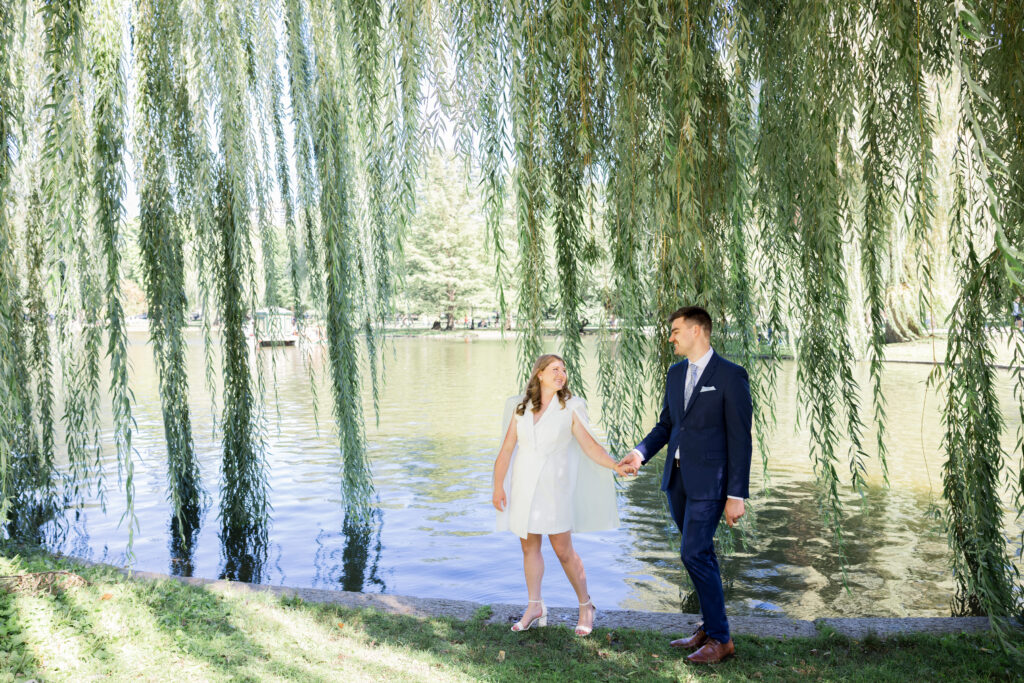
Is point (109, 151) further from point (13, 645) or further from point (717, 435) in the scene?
point (717, 435)

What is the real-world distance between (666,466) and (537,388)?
28.0 inches

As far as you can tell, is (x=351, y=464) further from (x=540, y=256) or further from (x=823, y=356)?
(x=823, y=356)

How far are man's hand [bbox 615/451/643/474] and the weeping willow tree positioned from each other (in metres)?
0.32

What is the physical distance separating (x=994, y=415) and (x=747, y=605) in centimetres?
255

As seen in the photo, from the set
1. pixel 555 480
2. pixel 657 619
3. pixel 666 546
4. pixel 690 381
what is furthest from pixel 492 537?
pixel 690 381

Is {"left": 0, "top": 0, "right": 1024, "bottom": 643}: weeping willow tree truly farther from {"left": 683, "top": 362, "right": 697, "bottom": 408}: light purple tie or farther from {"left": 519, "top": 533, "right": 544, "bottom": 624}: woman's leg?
{"left": 519, "top": 533, "right": 544, "bottom": 624}: woman's leg

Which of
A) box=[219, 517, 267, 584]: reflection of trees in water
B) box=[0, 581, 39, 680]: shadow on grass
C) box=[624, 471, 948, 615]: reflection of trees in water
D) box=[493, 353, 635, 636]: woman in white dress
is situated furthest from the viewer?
box=[219, 517, 267, 584]: reflection of trees in water

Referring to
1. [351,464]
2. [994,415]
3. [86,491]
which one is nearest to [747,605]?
[994,415]

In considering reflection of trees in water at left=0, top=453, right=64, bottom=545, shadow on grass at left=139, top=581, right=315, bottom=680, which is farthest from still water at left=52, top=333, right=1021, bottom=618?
shadow on grass at left=139, top=581, right=315, bottom=680

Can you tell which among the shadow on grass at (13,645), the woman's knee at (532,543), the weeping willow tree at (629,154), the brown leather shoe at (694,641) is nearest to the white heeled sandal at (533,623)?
the woman's knee at (532,543)

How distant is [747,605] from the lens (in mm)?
5629

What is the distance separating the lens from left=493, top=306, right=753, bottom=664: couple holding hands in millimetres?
3551

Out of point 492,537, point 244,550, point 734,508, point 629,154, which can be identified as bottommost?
point 492,537

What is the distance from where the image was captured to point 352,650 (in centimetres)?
379
